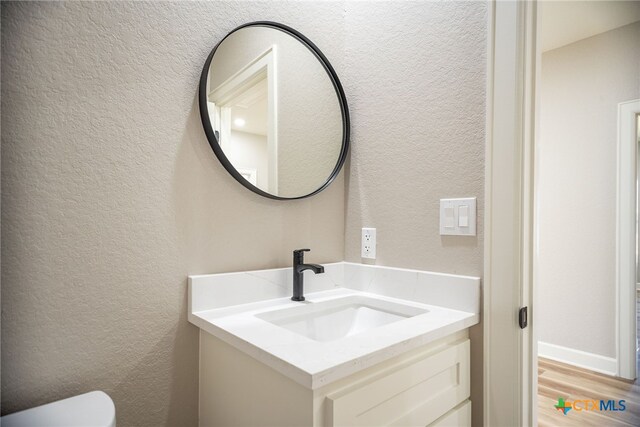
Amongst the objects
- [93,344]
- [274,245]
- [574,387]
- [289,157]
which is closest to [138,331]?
[93,344]

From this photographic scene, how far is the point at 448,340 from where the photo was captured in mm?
1021

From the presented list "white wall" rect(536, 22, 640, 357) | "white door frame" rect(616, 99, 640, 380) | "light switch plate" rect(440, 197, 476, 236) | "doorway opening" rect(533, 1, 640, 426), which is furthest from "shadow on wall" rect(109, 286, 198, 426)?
"white door frame" rect(616, 99, 640, 380)

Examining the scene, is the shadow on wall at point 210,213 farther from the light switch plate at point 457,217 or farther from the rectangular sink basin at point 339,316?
the light switch plate at point 457,217

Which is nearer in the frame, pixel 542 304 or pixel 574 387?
pixel 574 387

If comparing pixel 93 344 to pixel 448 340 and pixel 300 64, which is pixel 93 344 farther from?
pixel 300 64

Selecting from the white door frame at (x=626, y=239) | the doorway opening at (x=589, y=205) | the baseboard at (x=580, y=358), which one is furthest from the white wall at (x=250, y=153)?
the baseboard at (x=580, y=358)

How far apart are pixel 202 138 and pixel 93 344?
645mm

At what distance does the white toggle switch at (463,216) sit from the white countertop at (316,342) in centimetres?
A: 17

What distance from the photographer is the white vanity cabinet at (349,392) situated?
0.72 metres

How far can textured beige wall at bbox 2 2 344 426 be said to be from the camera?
32.5 inches

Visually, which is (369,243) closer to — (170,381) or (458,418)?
(458,418)

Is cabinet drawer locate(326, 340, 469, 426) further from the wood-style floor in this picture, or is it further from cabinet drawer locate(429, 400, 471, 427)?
the wood-style floor

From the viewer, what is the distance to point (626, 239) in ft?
7.68

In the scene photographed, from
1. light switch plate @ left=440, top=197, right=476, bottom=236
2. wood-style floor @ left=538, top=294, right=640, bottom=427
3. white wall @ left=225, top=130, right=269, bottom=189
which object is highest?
white wall @ left=225, top=130, right=269, bottom=189
